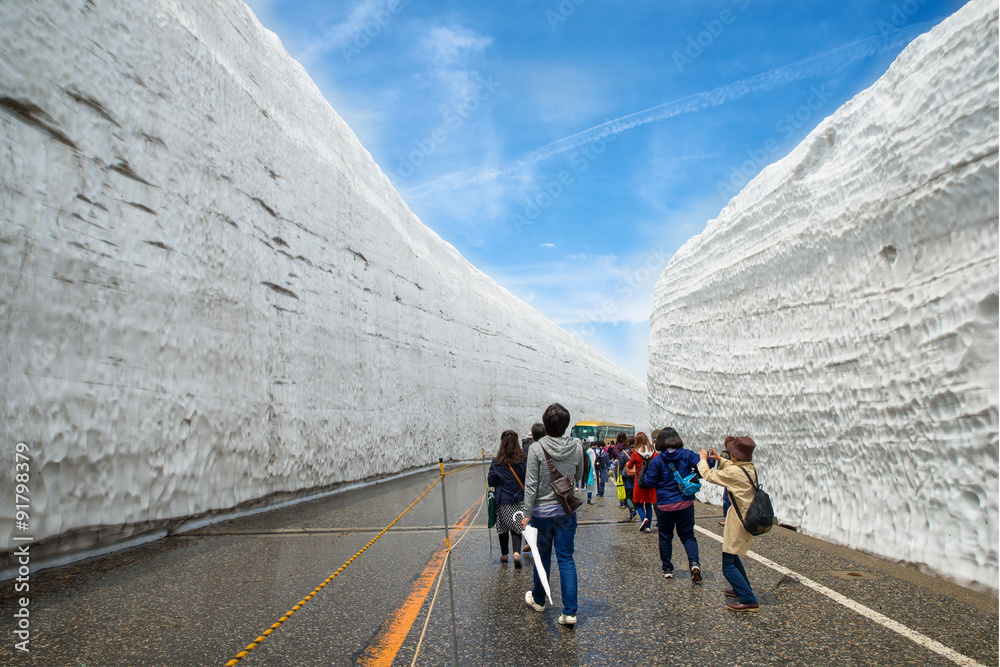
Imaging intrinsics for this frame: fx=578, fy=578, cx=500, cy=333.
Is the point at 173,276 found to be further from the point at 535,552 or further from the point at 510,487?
the point at 535,552

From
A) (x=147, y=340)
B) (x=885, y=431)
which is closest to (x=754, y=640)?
(x=885, y=431)

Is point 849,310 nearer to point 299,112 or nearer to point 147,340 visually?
point 147,340

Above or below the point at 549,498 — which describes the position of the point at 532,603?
below

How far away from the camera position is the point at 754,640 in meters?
3.63

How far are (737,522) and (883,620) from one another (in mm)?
1068

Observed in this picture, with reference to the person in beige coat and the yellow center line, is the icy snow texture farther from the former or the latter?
the person in beige coat

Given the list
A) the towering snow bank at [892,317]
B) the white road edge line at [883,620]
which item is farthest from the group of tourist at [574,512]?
the towering snow bank at [892,317]

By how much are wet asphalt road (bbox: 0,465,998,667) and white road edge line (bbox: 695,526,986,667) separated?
6cm

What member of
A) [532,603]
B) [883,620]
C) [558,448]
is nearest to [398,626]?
[532,603]

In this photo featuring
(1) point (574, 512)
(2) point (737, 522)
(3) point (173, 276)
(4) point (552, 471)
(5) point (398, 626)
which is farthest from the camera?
(3) point (173, 276)

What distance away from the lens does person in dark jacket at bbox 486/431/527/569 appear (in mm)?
5922

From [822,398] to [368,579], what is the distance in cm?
597

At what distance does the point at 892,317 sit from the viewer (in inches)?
244

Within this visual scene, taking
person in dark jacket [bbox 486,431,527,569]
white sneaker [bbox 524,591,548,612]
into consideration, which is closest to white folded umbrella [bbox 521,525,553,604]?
white sneaker [bbox 524,591,548,612]
